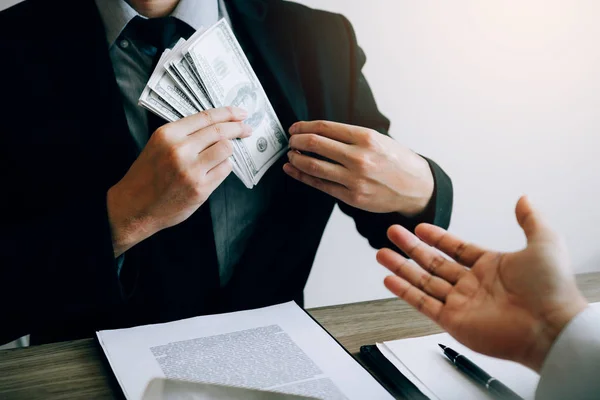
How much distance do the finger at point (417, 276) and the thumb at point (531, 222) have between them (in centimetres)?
13

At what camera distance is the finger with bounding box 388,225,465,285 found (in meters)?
0.79

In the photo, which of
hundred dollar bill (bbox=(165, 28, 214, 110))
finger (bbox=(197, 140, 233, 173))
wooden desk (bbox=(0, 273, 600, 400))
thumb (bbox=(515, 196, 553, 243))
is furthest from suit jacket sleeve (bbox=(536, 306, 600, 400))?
hundred dollar bill (bbox=(165, 28, 214, 110))

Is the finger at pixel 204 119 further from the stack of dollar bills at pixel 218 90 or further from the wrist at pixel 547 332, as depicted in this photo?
the wrist at pixel 547 332

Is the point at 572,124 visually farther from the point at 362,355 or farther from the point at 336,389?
the point at 336,389

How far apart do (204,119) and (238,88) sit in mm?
172

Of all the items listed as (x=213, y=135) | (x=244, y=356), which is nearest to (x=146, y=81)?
(x=213, y=135)

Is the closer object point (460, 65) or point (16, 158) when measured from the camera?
point (16, 158)

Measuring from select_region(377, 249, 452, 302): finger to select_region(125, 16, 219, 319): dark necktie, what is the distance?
55cm

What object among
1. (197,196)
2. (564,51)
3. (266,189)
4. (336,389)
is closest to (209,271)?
(266,189)

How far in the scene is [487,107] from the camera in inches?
68.2

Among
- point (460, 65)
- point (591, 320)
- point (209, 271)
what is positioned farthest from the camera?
point (460, 65)

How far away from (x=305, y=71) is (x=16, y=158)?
68cm

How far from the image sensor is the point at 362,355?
0.83m

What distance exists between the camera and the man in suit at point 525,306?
2.19 ft
